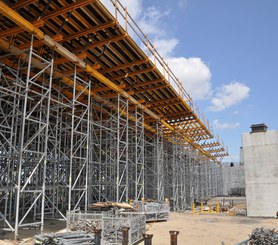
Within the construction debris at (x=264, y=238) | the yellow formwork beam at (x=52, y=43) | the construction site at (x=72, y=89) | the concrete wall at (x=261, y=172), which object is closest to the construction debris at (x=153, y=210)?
the construction site at (x=72, y=89)

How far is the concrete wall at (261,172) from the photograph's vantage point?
22.8 metres

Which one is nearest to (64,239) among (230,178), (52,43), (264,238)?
(264,238)

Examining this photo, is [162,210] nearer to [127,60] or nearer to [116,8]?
[127,60]

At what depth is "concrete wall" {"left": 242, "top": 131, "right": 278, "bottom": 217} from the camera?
2278 centimetres

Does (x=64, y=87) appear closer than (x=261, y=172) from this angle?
Yes

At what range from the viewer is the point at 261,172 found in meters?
23.3

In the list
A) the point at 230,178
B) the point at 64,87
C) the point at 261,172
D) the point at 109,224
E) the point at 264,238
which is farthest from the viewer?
the point at 230,178

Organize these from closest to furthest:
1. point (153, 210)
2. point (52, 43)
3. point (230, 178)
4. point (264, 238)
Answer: point (264, 238), point (52, 43), point (153, 210), point (230, 178)

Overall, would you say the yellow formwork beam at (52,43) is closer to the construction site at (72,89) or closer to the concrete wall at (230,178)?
the construction site at (72,89)

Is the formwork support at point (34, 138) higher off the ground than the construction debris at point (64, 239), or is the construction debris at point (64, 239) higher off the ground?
the formwork support at point (34, 138)

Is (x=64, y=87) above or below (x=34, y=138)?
above

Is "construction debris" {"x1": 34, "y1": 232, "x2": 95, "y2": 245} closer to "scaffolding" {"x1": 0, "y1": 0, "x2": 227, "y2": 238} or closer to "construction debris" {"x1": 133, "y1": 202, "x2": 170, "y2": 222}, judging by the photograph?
"scaffolding" {"x1": 0, "y1": 0, "x2": 227, "y2": 238}

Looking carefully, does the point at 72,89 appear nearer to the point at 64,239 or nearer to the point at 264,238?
the point at 64,239

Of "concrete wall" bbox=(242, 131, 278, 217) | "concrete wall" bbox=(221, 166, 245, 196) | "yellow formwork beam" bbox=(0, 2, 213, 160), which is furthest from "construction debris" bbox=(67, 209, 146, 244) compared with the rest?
"concrete wall" bbox=(221, 166, 245, 196)
